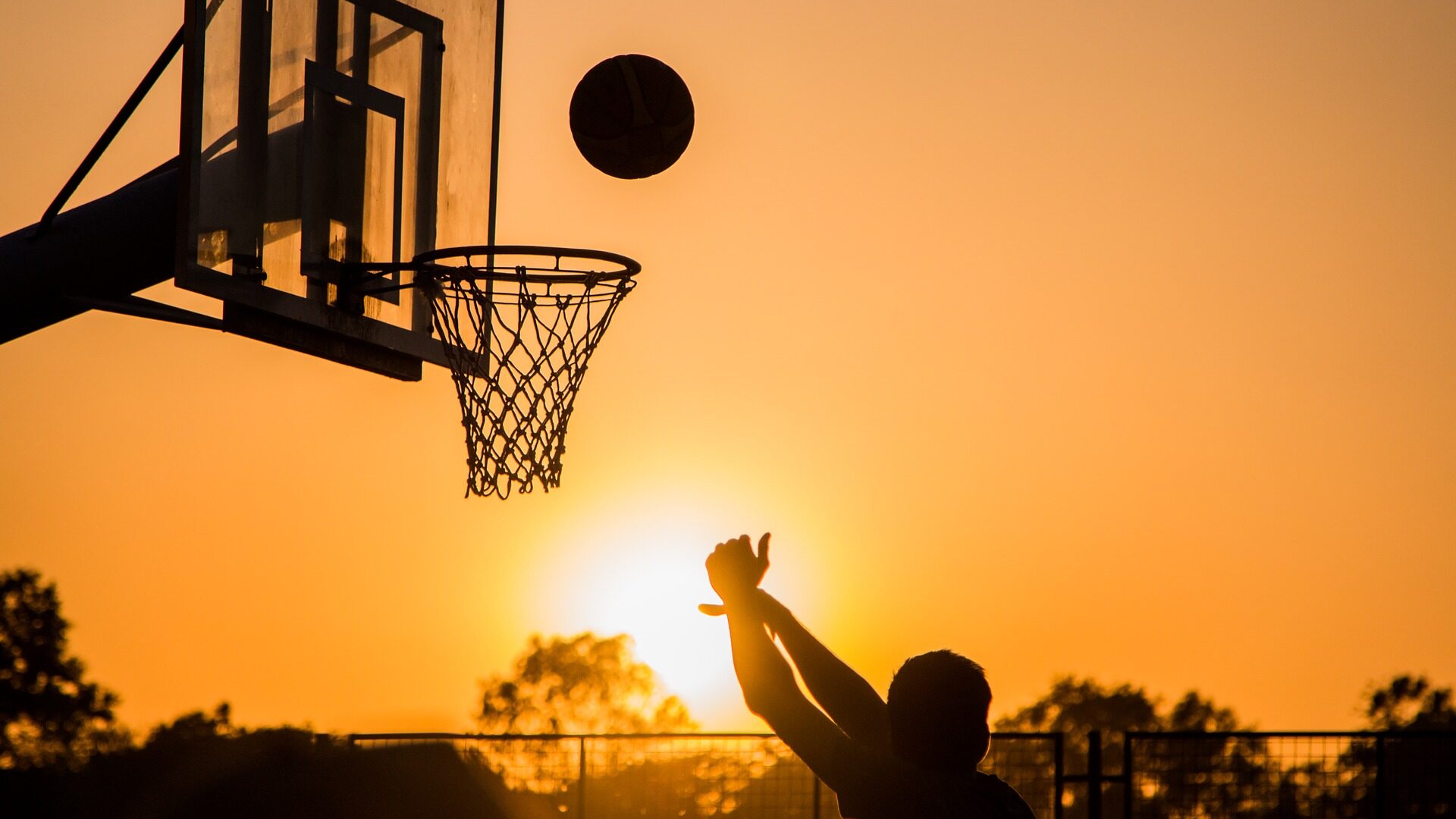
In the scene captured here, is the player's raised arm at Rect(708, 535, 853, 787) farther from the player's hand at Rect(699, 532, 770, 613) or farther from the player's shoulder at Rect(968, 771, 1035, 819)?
the player's shoulder at Rect(968, 771, 1035, 819)

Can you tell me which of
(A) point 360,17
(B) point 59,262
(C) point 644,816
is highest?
(A) point 360,17

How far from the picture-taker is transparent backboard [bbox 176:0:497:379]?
673 centimetres

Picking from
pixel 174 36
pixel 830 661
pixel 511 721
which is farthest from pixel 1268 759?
pixel 511 721

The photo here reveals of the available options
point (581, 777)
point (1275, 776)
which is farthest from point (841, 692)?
point (1275, 776)

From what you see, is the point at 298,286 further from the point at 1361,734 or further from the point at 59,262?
the point at 1361,734

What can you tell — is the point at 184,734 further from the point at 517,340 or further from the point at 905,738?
the point at 905,738

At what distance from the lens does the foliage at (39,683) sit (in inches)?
1879

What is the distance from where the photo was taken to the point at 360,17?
7.92 m

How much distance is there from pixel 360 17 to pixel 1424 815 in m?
9.67

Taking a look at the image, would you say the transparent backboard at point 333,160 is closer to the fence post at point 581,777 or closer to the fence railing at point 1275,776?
the fence post at point 581,777

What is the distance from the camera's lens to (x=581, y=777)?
1172 centimetres

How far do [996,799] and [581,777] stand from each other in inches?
349

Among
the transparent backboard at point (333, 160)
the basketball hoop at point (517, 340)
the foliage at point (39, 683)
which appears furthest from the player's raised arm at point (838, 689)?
the foliage at point (39, 683)

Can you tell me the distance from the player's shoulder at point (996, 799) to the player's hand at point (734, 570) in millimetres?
540
